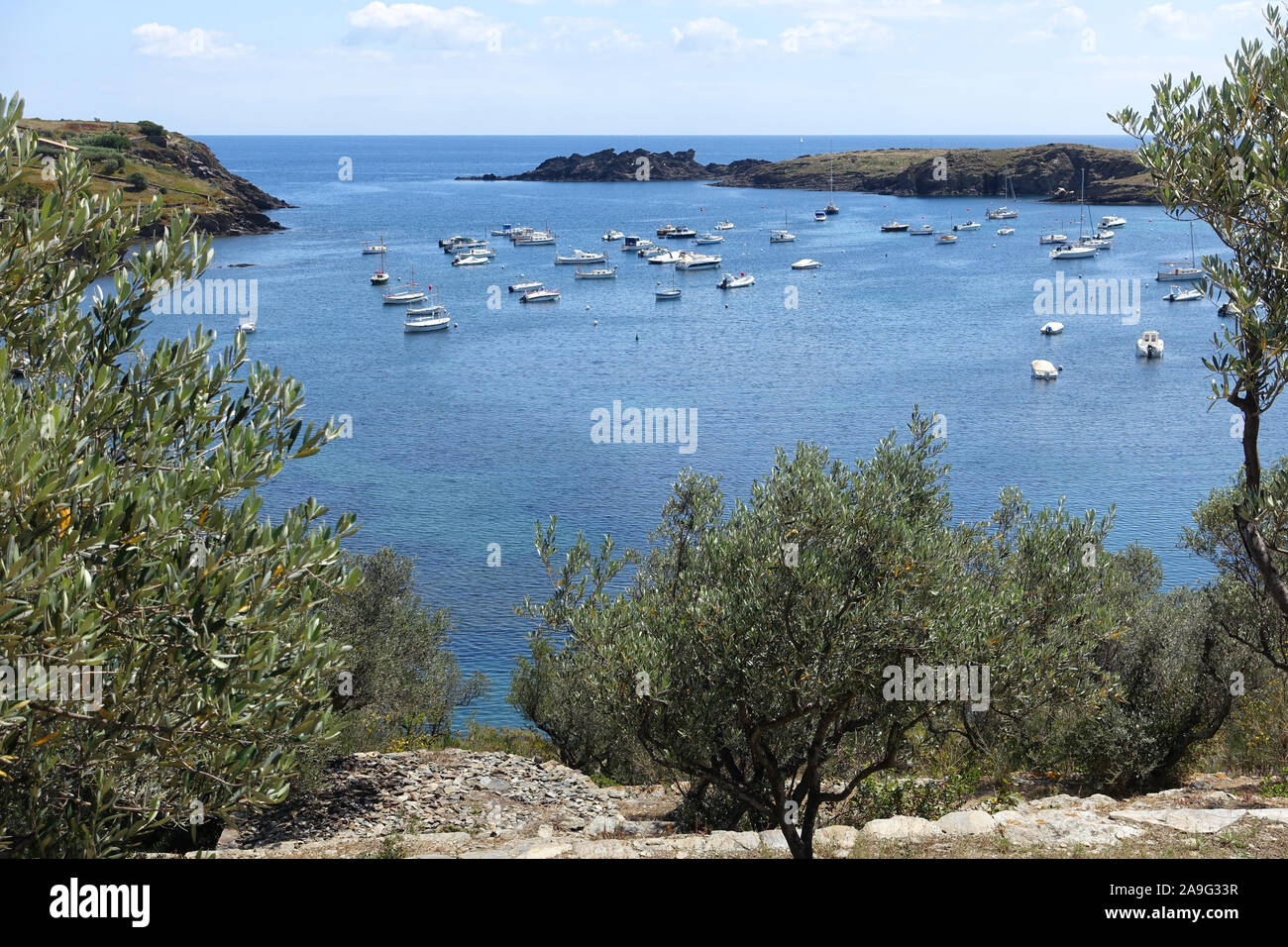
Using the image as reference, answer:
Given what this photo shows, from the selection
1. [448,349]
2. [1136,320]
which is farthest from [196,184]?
[1136,320]

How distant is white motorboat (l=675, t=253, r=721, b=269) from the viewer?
150000 millimetres

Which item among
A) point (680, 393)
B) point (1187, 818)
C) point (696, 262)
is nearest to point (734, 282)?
point (696, 262)

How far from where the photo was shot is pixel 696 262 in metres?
150

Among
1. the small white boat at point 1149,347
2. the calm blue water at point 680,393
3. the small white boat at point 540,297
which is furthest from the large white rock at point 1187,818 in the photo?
the small white boat at point 540,297

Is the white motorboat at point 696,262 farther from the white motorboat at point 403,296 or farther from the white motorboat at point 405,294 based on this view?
the white motorboat at point 403,296

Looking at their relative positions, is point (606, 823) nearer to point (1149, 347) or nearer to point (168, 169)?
point (1149, 347)

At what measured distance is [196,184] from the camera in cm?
15788

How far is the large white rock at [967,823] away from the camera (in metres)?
17.3

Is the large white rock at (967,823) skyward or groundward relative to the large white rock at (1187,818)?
groundward

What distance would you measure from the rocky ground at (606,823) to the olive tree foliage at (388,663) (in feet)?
7.85

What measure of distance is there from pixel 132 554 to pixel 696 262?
14673cm

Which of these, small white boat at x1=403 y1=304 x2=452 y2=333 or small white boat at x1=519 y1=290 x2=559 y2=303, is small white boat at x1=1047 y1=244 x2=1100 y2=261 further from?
small white boat at x1=403 y1=304 x2=452 y2=333

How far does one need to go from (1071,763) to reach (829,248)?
151 m
